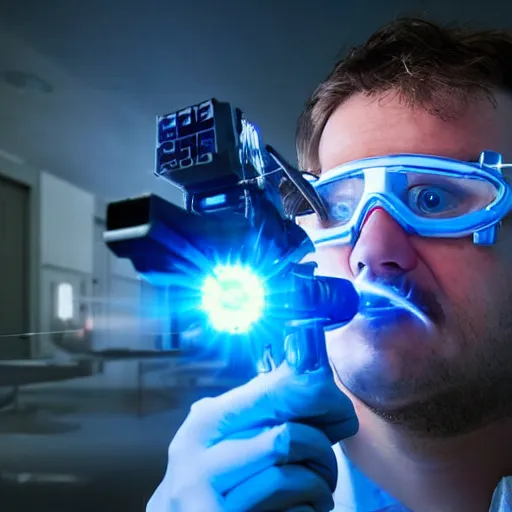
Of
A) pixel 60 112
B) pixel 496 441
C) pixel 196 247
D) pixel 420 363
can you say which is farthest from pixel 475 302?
pixel 60 112

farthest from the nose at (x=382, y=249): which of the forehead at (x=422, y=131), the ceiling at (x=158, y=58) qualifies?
the ceiling at (x=158, y=58)

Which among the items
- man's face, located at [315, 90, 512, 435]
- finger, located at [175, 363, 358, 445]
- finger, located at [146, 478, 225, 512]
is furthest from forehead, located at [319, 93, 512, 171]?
finger, located at [146, 478, 225, 512]

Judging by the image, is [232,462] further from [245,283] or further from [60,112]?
[60,112]

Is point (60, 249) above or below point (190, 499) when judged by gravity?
above

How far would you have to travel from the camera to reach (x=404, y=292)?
693 millimetres

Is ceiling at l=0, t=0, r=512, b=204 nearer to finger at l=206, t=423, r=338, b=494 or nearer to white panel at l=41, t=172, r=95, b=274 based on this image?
white panel at l=41, t=172, r=95, b=274

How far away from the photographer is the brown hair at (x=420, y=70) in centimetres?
77

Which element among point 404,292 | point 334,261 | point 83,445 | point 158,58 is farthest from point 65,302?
point 404,292

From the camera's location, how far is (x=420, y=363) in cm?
71

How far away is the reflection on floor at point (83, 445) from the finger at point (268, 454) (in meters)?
0.70

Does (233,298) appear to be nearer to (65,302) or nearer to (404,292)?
(404,292)

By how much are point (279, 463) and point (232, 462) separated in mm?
62

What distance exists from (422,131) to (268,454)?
1.65 feet

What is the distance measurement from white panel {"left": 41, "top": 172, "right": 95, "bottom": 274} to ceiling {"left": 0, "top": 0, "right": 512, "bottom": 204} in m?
0.06
